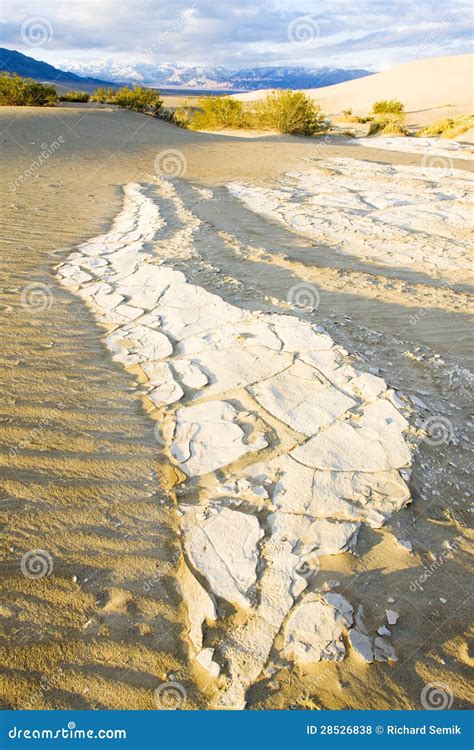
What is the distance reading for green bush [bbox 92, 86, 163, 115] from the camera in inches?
869

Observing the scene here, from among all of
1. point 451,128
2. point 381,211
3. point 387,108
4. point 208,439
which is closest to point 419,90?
point 387,108

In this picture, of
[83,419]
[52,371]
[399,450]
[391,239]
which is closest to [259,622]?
[399,450]

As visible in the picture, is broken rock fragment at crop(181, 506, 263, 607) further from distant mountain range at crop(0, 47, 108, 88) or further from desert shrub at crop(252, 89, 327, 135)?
distant mountain range at crop(0, 47, 108, 88)

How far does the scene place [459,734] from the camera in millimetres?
1744

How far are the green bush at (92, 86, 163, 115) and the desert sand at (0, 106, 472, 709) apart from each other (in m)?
19.7

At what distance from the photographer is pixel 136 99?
2209 centimetres

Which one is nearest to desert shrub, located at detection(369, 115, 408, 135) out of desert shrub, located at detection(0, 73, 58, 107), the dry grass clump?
the dry grass clump

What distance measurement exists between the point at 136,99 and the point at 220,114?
15.6 ft

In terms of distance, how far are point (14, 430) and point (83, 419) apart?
15.0 inches

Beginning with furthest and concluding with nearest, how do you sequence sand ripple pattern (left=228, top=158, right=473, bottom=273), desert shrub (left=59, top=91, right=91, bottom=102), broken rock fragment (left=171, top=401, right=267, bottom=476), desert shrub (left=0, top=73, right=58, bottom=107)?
desert shrub (left=59, top=91, right=91, bottom=102) < desert shrub (left=0, top=73, right=58, bottom=107) < sand ripple pattern (left=228, top=158, right=473, bottom=273) < broken rock fragment (left=171, top=401, right=267, bottom=476)

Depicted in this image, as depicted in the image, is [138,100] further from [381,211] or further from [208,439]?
[208,439]

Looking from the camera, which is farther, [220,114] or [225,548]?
[220,114]

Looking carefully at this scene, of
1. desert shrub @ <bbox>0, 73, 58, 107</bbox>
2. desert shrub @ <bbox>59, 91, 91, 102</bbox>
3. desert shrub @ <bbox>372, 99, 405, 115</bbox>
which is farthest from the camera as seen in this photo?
desert shrub @ <bbox>372, 99, 405, 115</bbox>

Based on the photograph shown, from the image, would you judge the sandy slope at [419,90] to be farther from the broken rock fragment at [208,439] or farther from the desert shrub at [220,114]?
the broken rock fragment at [208,439]
